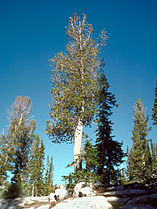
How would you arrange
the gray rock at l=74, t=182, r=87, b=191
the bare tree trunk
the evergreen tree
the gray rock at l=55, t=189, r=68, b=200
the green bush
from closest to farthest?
the gray rock at l=55, t=189, r=68, b=200, the gray rock at l=74, t=182, r=87, b=191, the bare tree trunk, the green bush, the evergreen tree

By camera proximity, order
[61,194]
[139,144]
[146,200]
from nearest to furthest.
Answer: [146,200], [61,194], [139,144]

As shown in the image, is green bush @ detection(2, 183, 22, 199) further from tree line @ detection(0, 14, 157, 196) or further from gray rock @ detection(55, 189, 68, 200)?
gray rock @ detection(55, 189, 68, 200)

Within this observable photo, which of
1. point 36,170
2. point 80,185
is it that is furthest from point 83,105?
point 36,170

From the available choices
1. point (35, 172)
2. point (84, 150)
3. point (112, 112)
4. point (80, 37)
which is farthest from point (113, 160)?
point (35, 172)

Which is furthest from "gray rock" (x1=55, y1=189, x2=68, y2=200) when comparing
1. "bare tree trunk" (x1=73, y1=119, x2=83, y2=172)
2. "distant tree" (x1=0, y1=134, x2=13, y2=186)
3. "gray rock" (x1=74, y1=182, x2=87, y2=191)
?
"distant tree" (x1=0, y1=134, x2=13, y2=186)

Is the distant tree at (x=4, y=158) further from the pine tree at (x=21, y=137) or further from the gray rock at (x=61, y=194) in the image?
the gray rock at (x=61, y=194)

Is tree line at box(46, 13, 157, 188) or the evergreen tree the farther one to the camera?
the evergreen tree

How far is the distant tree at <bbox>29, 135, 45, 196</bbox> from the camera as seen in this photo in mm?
25750

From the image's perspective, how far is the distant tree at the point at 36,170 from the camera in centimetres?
2575

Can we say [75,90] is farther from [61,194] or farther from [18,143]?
[18,143]

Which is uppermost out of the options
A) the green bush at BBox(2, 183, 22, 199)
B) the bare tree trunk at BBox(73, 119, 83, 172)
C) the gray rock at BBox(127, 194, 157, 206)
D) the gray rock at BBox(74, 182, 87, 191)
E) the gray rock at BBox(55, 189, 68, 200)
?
the bare tree trunk at BBox(73, 119, 83, 172)

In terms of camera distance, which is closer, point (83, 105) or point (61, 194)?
point (61, 194)

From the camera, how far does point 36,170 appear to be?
86.8 ft

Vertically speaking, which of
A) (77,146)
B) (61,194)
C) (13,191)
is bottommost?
(13,191)
